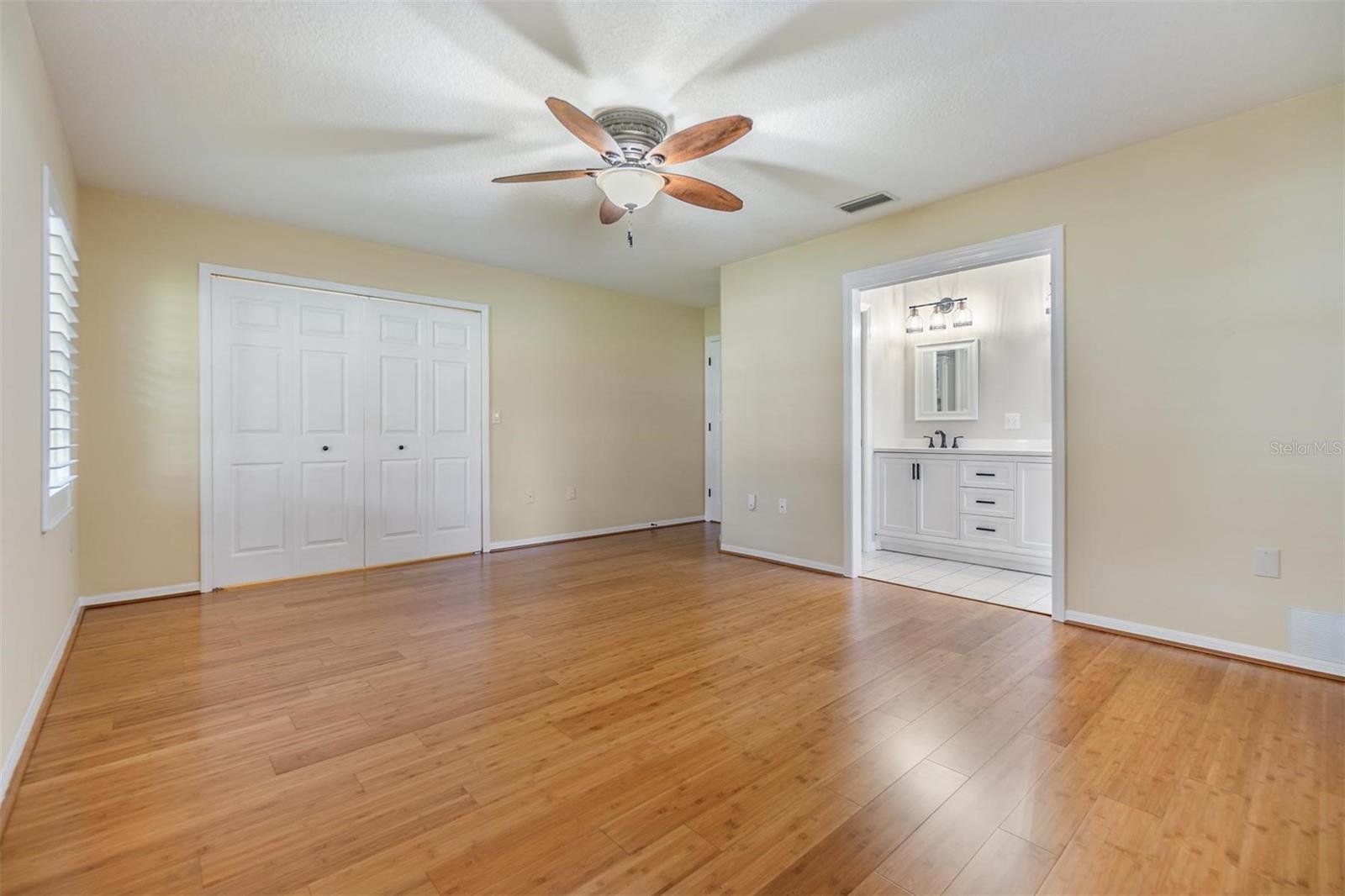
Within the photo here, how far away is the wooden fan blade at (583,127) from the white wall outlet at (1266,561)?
334 centimetres

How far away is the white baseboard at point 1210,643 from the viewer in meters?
2.51

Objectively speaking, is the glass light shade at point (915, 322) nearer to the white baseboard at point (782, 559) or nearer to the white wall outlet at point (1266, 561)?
the white baseboard at point (782, 559)

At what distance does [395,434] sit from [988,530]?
4688mm

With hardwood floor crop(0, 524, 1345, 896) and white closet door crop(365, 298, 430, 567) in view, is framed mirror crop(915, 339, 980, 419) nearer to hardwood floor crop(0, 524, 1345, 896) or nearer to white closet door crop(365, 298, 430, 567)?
hardwood floor crop(0, 524, 1345, 896)

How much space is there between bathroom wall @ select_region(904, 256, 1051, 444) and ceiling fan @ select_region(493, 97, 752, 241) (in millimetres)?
A: 2852

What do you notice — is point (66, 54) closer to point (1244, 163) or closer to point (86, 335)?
point (86, 335)

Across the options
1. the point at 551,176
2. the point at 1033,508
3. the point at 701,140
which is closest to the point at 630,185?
the point at 551,176

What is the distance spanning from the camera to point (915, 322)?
539 cm

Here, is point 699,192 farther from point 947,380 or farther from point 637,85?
point 947,380

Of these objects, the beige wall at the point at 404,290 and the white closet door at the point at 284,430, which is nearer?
the beige wall at the point at 404,290

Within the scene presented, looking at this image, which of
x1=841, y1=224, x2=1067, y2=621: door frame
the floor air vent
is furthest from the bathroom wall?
the floor air vent

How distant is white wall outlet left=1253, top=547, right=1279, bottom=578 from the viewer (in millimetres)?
2619

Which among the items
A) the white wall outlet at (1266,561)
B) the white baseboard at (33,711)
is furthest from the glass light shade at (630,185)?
the white wall outlet at (1266,561)

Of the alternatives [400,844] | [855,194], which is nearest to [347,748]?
[400,844]
